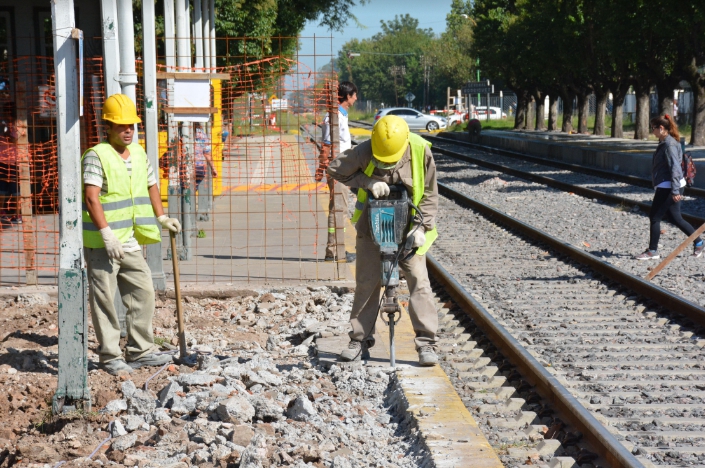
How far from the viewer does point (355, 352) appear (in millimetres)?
7074

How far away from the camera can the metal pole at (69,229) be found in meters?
5.98

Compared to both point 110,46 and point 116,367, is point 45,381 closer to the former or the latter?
point 116,367

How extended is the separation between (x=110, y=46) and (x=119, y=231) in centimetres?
174

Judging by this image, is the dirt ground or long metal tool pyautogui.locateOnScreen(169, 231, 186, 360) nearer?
the dirt ground

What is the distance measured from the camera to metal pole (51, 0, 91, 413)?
19.6ft

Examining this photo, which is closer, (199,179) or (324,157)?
(324,157)

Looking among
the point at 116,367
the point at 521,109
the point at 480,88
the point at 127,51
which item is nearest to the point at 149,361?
the point at 116,367

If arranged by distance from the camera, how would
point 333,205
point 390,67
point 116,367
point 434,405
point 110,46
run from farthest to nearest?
point 390,67, point 333,205, point 110,46, point 116,367, point 434,405

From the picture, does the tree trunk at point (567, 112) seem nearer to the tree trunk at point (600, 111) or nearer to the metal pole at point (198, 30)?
the tree trunk at point (600, 111)

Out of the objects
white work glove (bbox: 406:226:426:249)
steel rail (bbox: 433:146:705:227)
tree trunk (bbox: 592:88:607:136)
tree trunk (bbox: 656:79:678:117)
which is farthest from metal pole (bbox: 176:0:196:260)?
tree trunk (bbox: 592:88:607:136)

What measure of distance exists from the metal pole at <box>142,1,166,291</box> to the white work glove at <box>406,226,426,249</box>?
326 centimetres

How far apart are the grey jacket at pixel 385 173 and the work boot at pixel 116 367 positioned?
206cm

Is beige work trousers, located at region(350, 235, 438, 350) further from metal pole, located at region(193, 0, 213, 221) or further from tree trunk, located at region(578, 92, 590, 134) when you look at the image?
tree trunk, located at region(578, 92, 590, 134)

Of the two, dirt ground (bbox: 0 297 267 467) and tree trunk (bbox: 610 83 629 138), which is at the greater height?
tree trunk (bbox: 610 83 629 138)
